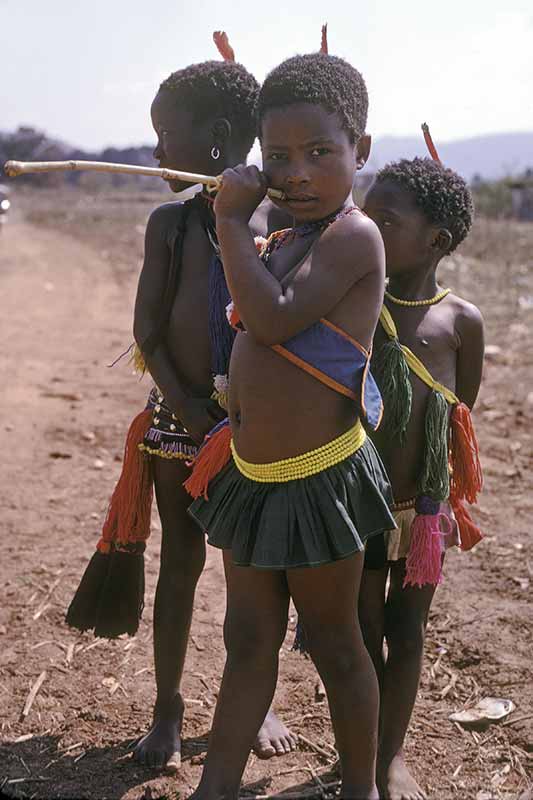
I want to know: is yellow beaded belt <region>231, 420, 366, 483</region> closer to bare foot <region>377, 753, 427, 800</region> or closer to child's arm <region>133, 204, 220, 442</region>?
child's arm <region>133, 204, 220, 442</region>

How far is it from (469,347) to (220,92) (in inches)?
38.5

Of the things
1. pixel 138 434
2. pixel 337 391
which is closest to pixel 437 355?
pixel 337 391

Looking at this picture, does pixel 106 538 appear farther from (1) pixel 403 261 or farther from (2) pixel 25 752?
(1) pixel 403 261

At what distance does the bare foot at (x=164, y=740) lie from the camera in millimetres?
2609

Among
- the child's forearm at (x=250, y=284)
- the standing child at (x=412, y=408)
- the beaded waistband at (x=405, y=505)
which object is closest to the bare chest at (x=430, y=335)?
the standing child at (x=412, y=408)

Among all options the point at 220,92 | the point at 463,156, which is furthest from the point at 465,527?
the point at 463,156

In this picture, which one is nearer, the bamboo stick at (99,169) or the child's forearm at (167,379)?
the bamboo stick at (99,169)

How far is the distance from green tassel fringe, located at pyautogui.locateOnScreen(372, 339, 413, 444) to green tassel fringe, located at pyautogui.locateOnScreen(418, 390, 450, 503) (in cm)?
7

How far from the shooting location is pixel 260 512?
209 cm

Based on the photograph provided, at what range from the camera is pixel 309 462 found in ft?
6.72

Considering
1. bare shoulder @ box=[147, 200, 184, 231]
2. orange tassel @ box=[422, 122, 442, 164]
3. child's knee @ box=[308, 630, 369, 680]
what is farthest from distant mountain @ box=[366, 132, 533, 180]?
child's knee @ box=[308, 630, 369, 680]

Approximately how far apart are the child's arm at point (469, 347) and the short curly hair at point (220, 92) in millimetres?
786

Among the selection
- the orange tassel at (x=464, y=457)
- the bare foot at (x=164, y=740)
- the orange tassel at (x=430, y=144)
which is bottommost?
the bare foot at (x=164, y=740)

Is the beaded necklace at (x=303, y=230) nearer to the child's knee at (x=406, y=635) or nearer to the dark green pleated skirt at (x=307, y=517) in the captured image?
the dark green pleated skirt at (x=307, y=517)
